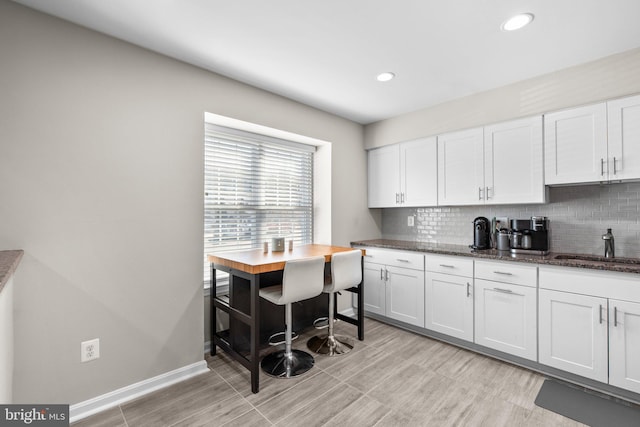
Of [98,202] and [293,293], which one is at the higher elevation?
[98,202]

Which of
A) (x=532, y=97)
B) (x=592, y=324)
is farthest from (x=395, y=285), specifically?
(x=532, y=97)

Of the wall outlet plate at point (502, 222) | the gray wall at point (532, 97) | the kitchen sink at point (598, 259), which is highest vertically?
the gray wall at point (532, 97)

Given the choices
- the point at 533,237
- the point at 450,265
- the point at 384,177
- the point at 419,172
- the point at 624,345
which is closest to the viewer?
the point at 624,345

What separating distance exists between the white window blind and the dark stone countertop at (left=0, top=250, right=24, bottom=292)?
135cm

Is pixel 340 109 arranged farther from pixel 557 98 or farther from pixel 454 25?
pixel 557 98

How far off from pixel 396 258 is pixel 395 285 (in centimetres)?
31

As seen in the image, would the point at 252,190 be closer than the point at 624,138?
No

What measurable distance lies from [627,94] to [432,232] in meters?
2.04

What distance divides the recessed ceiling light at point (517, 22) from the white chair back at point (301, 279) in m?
2.03

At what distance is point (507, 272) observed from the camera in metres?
2.51

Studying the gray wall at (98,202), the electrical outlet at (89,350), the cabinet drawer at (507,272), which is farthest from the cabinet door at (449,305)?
→ the electrical outlet at (89,350)

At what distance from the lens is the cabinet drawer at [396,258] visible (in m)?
3.11

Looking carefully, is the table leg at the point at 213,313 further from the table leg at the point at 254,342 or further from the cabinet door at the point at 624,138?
the cabinet door at the point at 624,138

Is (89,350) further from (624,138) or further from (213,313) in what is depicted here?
(624,138)
